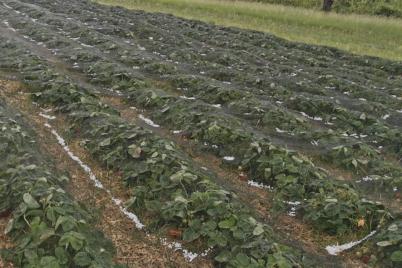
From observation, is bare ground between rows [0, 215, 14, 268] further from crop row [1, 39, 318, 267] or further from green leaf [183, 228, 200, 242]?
green leaf [183, 228, 200, 242]

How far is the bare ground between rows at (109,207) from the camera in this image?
23.1 ft

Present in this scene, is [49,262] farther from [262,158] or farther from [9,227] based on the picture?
[262,158]

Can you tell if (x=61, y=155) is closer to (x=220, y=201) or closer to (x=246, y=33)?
(x=220, y=201)

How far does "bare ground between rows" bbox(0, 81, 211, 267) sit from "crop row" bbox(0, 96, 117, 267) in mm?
294

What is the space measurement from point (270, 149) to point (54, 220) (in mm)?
4795

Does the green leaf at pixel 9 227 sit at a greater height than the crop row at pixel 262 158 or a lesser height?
greater

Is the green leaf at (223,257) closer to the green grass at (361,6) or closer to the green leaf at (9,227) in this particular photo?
the green leaf at (9,227)

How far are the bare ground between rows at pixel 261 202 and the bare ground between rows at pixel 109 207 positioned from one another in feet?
5.61

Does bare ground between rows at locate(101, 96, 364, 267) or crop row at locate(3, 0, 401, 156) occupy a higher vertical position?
crop row at locate(3, 0, 401, 156)

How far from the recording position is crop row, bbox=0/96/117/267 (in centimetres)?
611

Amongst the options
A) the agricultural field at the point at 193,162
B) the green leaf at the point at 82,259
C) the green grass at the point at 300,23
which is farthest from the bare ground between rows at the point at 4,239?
the green grass at the point at 300,23

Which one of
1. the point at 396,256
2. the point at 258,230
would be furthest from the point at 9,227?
the point at 396,256

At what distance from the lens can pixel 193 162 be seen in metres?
9.77

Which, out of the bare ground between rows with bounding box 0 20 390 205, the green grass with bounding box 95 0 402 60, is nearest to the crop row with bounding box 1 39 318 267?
the bare ground between rows with bounding box 0 20 390 205
